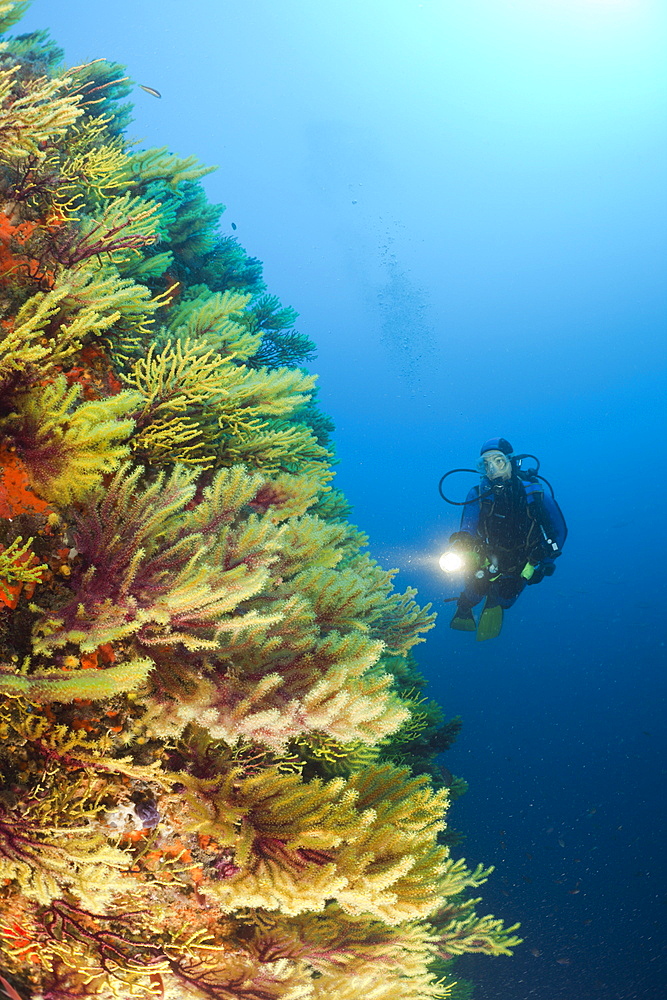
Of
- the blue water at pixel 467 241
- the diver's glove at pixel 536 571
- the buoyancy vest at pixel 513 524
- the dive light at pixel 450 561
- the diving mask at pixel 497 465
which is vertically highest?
the blue water at pixel 467 241

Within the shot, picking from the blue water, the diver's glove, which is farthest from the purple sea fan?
the blue water

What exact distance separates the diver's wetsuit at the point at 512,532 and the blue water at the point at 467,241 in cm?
2770

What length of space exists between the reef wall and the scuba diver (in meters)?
5.09

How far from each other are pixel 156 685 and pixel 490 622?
7.17 meters

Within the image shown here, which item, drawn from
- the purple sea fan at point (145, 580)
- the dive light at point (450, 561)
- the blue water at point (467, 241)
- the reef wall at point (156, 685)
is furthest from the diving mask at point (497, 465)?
the blue water at point (467, 241)

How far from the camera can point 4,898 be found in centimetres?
214

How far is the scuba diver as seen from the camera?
736 centimetres

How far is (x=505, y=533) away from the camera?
7.65 metres

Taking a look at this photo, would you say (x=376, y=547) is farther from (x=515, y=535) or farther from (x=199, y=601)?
(x=199, y=601)

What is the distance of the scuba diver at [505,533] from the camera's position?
736cm

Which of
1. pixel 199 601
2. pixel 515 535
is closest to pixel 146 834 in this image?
pixel 199 601

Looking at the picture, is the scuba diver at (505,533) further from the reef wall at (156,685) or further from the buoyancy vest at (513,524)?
the reef wall at (156,685)

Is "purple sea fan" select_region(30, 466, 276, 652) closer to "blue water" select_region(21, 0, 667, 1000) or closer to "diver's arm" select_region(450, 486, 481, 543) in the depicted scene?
"diver's arm" select_region(450, 486, 481, 543)

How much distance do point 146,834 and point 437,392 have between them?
118m
